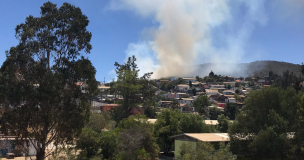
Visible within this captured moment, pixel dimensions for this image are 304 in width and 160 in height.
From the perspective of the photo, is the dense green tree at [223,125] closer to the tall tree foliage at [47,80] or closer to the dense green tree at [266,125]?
the dense green tree at [266,125]


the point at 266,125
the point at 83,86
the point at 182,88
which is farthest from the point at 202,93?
the point at 83,86

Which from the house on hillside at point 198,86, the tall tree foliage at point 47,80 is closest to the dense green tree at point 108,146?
the tall tree foliage at point 47,80

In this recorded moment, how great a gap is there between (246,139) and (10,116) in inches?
903

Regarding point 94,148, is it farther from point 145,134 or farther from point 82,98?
point 82,98

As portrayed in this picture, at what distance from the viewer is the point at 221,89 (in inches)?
5571

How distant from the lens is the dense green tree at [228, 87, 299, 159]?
30.5m

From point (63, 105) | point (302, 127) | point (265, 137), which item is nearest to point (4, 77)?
point (63, 105)

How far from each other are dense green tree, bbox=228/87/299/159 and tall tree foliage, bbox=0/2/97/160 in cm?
1722

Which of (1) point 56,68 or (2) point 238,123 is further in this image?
(2) point 238,123

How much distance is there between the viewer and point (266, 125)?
103 feet

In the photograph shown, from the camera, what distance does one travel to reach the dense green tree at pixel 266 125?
3048 centimetres

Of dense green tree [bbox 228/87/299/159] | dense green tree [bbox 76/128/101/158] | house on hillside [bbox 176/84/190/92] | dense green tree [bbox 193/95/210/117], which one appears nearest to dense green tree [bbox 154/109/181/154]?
dense green tree [bbox 228/87/299/159]

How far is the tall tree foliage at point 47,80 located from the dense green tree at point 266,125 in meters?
17.2

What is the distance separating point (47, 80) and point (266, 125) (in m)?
21.4
